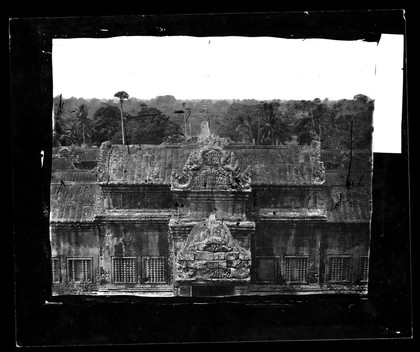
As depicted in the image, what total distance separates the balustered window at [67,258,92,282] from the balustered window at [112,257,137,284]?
23 cm

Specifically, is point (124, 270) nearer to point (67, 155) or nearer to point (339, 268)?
point (67, 155)

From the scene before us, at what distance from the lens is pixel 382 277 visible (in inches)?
281

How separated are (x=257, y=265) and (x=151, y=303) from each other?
106cm

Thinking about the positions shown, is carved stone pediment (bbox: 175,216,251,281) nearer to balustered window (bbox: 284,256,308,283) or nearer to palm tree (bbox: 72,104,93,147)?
balustered window (bbox: 284,256,308,283)

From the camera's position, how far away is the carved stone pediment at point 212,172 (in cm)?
695

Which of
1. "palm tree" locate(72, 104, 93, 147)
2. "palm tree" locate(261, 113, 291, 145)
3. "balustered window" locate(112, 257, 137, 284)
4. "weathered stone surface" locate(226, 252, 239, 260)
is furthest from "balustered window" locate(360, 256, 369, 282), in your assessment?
"palm tree" locate(72, 104, 93, 147)

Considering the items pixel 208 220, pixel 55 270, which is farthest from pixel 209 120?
pixel 55 270

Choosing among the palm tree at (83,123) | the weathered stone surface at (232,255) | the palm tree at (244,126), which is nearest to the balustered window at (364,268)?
the weathered stone surface at (232,255)

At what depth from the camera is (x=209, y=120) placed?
6.91 m

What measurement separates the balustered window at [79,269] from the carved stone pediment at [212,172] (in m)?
1.09

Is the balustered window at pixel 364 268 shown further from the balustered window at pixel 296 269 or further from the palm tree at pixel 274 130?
the palm tree at pixel 274 130

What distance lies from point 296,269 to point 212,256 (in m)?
Answer: 0.81

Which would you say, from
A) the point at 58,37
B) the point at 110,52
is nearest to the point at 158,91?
the point at 110,52

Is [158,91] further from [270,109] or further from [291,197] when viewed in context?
[291,197]
